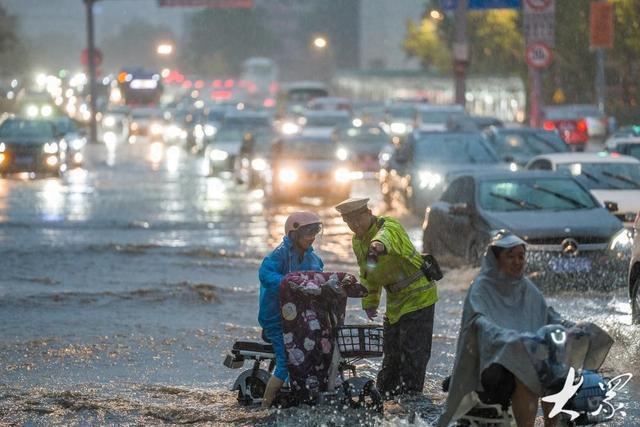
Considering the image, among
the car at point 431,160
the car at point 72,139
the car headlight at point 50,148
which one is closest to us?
the car at point 431,160

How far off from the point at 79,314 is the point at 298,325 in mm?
6407

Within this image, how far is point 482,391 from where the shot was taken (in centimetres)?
788

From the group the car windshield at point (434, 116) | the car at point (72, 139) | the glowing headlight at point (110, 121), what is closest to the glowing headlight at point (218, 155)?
the car at point (72, 139)

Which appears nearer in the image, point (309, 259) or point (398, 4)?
point (309, 259)

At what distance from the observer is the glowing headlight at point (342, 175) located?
31719 millimetres

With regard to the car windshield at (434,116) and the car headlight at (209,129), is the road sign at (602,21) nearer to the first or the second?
the car windshield at (434,116)

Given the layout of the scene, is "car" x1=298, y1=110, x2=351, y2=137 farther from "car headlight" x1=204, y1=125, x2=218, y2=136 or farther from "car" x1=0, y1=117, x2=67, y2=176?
"car" x1=0, y1=117, x2=67, y2=176

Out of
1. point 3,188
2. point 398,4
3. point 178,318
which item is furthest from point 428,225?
point 398,4

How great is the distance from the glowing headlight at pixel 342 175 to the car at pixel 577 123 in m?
18.2

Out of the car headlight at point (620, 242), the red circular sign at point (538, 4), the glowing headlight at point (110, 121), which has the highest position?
the red circular sign at point (538, 4)

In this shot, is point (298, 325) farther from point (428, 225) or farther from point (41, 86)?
point (41, 86)

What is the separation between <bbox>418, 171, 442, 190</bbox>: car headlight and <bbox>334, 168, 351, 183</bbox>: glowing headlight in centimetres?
482

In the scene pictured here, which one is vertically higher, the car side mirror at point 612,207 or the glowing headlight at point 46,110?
the glowing headlight at point 46,110

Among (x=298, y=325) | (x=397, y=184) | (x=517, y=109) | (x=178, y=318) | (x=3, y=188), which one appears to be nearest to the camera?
(x=298, y=325)
